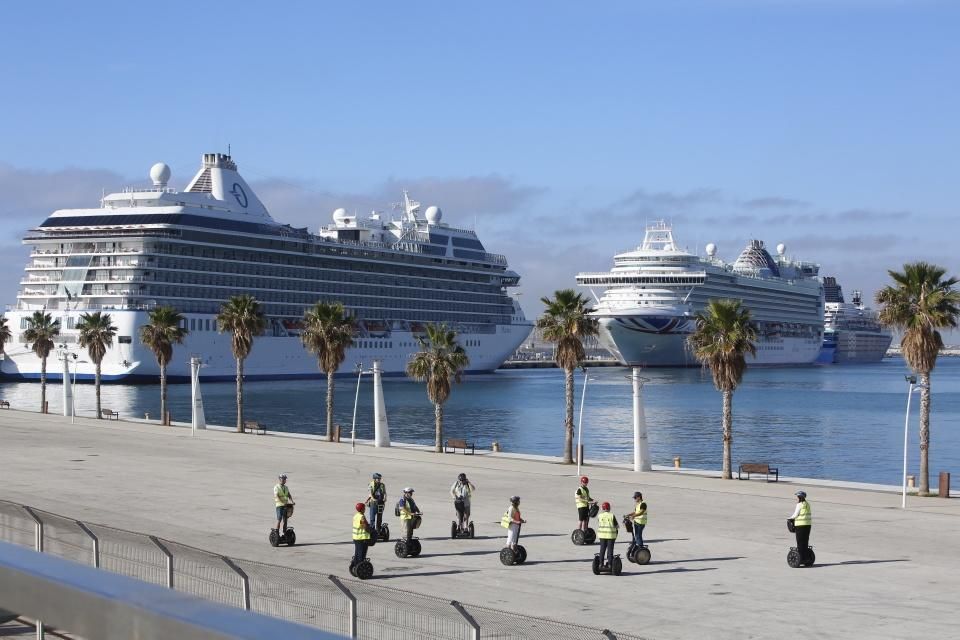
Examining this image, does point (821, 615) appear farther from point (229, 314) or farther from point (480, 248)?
point (480, 248)

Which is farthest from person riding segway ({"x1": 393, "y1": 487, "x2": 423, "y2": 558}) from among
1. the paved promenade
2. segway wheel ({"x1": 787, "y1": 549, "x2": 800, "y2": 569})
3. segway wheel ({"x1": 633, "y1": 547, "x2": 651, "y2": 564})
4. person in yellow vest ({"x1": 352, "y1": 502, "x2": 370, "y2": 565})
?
segway wheel ({"x1": 787, "y1": 549, "x2": 800, "y2": 569})

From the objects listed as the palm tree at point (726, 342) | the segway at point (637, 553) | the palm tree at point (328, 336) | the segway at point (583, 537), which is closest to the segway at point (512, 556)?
the segway at point (637, 553)

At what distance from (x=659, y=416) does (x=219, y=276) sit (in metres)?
51.7

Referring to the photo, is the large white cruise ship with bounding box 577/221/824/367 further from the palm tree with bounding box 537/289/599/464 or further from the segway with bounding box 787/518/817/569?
the segway with bounding box 787/518/817/569

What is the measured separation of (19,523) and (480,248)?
136389 mm

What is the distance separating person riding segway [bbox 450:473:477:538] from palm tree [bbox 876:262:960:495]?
53.7ft

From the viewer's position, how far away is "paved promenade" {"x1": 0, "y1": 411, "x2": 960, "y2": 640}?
16.4 meters

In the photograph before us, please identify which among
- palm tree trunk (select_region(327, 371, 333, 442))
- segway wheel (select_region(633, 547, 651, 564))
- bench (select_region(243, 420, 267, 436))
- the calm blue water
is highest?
segway wheel (select_region(633, 547, 651, 564))

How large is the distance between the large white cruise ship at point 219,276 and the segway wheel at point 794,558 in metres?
91.6

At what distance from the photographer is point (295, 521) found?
992 inches

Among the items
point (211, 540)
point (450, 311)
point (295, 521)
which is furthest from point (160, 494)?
point (450, 311)

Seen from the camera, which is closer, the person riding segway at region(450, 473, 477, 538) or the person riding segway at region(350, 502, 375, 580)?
the person riding segway at region(350, 502, 375, 580)

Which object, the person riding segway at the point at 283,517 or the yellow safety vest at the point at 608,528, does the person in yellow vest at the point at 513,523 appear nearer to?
the yellow safety vest at the point at 608,528

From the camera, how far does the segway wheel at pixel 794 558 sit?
19906mm
